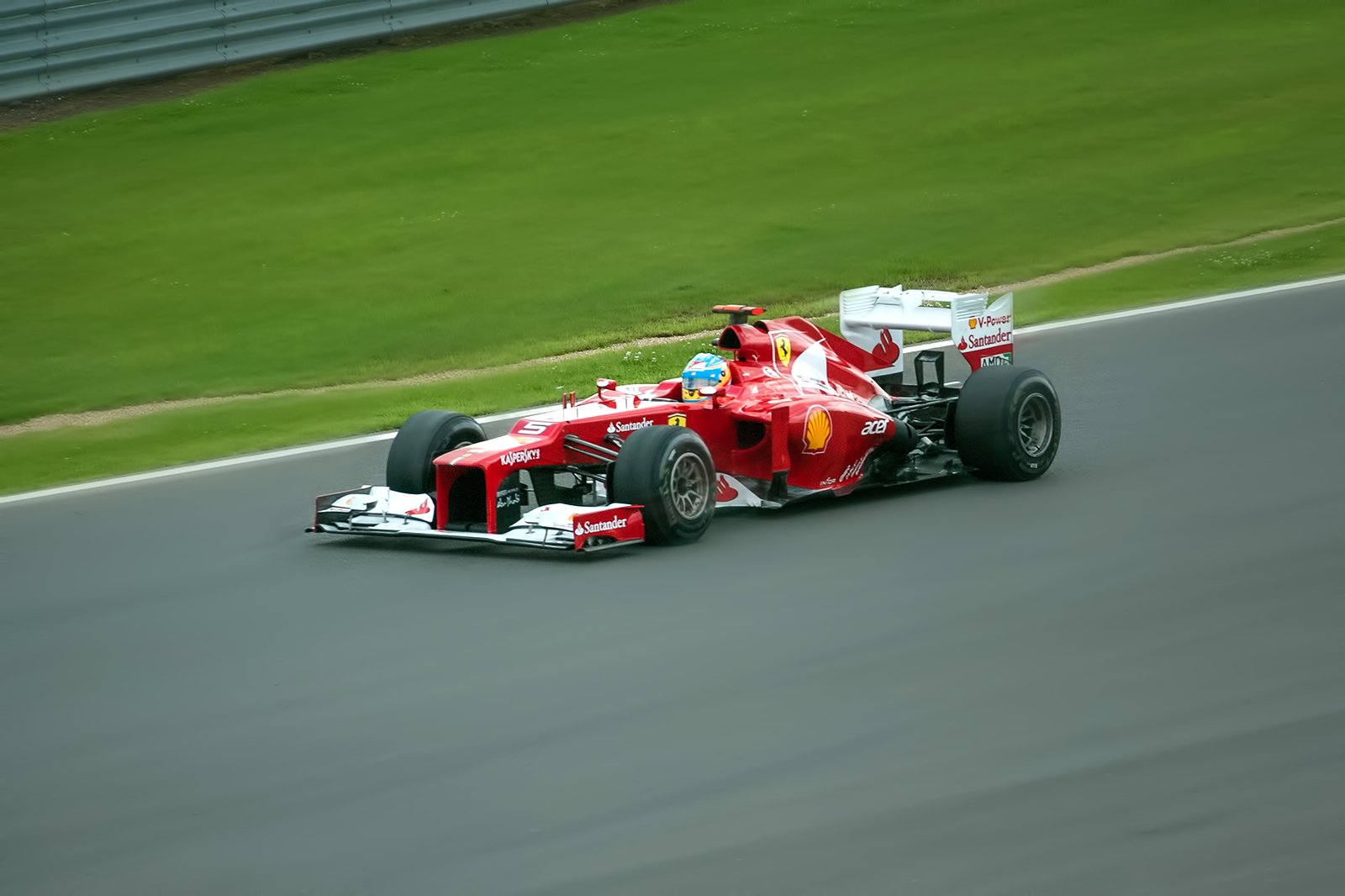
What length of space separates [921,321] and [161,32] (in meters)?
15.5

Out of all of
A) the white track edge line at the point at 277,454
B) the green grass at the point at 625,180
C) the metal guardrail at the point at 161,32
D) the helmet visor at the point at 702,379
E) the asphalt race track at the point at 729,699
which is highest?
the metal guardrail at the point at 161,32

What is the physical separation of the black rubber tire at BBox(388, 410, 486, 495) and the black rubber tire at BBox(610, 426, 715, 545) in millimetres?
1218

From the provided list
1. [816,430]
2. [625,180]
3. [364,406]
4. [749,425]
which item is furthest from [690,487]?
[625,180]

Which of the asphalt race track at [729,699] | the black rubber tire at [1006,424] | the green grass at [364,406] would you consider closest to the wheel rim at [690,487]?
the asphalt race track at [729,699]

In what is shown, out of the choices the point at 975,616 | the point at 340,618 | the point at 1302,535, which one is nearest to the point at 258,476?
the point at 340,618

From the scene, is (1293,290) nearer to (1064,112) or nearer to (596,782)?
(1064,112)

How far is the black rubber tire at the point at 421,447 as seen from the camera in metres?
9.95

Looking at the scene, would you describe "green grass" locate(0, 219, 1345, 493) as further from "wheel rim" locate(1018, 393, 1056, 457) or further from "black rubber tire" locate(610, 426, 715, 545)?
"wheel rim" locate(1018, 393, 1056, 457)

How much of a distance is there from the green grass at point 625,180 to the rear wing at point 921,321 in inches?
196

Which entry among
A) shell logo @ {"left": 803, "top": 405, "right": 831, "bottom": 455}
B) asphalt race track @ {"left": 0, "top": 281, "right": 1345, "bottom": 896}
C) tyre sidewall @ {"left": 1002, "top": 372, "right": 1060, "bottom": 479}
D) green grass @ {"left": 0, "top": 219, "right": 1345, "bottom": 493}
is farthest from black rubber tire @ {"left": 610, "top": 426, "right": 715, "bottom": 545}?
green grass @ {"left": 0, "top": 219, "right": 1345, "bottom": 493}

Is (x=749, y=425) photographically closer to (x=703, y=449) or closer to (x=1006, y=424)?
(x=703, y=449)

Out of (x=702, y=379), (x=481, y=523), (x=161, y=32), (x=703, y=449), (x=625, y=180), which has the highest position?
(x=161, y=32)

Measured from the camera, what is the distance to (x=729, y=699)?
23.0ft

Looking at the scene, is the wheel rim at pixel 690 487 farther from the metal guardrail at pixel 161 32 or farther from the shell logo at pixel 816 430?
the metal guardrail at pixel 161 32
